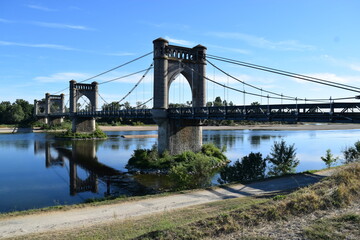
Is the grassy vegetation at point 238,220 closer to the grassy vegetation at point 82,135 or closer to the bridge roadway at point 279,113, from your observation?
the bridge roadway at point 279,113

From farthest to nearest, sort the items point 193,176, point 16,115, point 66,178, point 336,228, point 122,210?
point 16,115 < point 66,178 < point 193,176 < point 122,210 < point 336,228

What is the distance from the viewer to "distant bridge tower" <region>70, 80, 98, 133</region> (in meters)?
59.7

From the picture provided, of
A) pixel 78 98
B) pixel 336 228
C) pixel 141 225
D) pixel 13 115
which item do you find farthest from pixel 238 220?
pixel 13 115

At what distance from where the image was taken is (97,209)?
1143 centimetres

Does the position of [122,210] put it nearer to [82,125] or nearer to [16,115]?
[82,125]

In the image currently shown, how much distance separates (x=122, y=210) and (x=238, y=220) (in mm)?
5482

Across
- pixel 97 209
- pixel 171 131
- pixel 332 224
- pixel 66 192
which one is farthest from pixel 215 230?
pixel 171 131

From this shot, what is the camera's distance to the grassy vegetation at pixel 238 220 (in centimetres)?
689

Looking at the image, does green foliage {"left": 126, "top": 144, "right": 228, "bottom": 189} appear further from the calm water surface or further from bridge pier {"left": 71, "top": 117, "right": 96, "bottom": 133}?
bridge pier {"left": 71, "top": 117, "right": 96, "bottom": 133}

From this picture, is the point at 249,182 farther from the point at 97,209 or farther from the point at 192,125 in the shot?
the point at 192,125

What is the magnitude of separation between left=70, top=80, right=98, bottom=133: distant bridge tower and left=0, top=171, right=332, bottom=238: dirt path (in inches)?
1985

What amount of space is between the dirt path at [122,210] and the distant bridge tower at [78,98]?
50430 millimetres

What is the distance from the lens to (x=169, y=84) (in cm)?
2855

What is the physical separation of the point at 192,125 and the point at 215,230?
21060 millimetres
